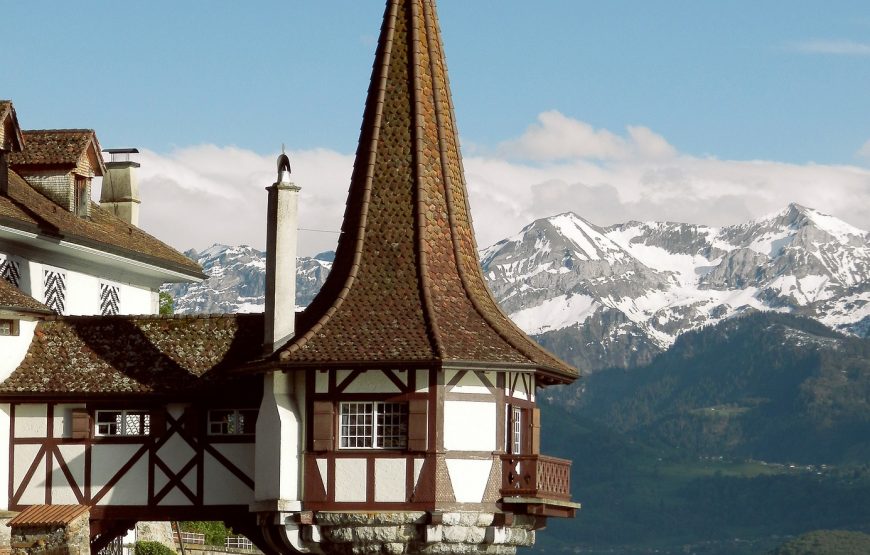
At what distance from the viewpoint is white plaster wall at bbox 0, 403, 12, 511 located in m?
43.3

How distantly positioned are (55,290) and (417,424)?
12849 millimetres

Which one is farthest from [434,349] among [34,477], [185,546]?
[185,546]

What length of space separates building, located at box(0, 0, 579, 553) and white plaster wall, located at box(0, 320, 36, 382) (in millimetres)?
177

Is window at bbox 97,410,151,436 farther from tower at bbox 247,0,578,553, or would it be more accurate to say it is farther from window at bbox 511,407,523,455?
window at bbox 511,407,523,455

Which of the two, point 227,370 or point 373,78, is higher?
point 373,78

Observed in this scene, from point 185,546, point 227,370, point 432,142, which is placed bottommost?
point 185,546

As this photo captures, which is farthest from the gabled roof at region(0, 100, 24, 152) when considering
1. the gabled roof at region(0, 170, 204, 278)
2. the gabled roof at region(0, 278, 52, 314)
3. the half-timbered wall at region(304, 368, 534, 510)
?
the half-timbered wall at region(304, 368, 534, 510)

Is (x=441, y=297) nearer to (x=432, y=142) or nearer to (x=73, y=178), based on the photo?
(x=432, y=142)

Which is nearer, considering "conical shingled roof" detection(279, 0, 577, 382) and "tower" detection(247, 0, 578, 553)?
"tower" detection(247, 0, 578, 553)

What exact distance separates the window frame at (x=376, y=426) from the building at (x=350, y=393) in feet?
0.12

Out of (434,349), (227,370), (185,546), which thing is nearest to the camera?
(434,349)

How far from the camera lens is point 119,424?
43.8m

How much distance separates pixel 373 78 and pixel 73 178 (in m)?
11.1

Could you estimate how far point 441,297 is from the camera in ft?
140
